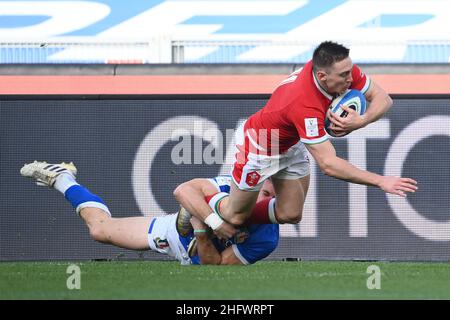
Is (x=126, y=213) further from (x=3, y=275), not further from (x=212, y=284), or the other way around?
(x=212, y=284)

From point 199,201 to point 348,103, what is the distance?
1.54m

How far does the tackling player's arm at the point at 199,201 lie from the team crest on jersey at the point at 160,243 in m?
0.48

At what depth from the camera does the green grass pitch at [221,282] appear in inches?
249

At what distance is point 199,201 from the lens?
847 cm

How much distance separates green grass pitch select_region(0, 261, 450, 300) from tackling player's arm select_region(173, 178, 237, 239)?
0.29 m

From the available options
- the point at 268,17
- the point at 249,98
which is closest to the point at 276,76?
the point at 249,98

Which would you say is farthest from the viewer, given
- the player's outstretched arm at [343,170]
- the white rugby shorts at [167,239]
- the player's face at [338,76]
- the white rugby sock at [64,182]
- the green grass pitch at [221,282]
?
the white rugby sock at [64,182]

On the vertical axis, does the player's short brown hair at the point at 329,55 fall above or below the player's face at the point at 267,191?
above

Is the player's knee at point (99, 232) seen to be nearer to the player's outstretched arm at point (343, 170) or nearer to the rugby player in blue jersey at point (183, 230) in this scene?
the rugby player in blue jersey at point (183, 230)

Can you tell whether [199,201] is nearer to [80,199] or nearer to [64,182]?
[80,199]

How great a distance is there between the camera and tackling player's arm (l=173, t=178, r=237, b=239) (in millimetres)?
8328

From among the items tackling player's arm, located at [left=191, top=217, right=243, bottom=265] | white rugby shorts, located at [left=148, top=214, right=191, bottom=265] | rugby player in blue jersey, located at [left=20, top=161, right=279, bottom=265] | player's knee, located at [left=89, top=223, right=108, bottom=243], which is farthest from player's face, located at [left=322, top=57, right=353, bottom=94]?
player's knee, located at [left=89, top=223, right=108, bottom=243]

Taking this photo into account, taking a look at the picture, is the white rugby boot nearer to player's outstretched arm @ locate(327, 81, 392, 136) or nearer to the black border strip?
the black border strip

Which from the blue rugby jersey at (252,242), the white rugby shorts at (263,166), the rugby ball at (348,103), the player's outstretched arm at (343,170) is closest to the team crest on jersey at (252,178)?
the white rugby shorts at (263,166)
